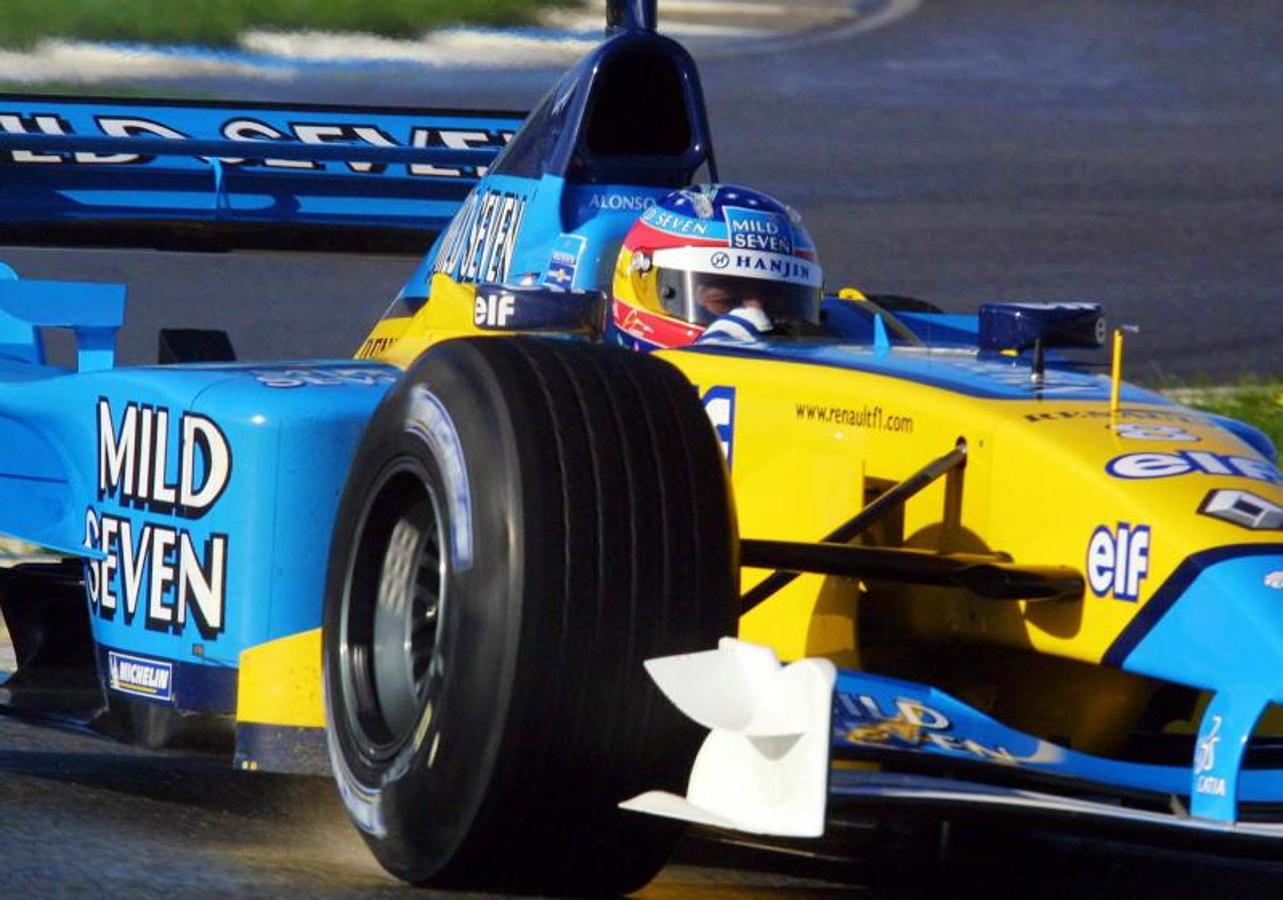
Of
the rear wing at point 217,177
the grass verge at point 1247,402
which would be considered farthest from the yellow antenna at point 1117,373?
the grass verge at point 1247,402

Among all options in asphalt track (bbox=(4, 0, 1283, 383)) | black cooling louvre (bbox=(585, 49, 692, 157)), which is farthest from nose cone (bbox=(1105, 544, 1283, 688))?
asphalt track (bbox=(4, 0, 1283, 383))

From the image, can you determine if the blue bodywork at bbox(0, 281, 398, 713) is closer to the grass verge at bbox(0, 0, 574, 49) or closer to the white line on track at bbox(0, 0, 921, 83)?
the white line on track at bbox(0, 0, 921, 83)

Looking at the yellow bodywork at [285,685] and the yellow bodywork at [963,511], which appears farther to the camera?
the yellow bodywork at [285,685]

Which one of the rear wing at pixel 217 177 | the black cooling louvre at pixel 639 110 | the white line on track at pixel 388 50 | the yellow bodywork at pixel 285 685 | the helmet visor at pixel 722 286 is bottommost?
the yellow bodywork at pixel 285 685

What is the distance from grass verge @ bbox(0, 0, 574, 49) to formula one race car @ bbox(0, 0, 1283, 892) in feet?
32.4

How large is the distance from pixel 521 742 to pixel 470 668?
137mm

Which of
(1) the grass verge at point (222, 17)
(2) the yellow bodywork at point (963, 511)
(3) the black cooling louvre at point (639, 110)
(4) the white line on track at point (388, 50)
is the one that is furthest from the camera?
(1) the grass verge at point (222, 17)

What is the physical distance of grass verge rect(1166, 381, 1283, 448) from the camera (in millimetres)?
8602

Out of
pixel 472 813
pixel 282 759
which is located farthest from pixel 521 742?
pixel 282 759

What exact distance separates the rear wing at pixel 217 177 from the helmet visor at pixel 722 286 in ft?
6.29

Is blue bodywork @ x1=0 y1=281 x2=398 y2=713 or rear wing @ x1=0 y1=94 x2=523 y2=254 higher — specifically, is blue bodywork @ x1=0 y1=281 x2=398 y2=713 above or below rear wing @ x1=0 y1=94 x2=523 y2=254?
below

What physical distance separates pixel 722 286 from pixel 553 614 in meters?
1.79

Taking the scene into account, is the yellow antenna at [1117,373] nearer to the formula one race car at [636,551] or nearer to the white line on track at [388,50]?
the formula one race car at [636,551]

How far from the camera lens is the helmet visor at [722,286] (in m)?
5.39
